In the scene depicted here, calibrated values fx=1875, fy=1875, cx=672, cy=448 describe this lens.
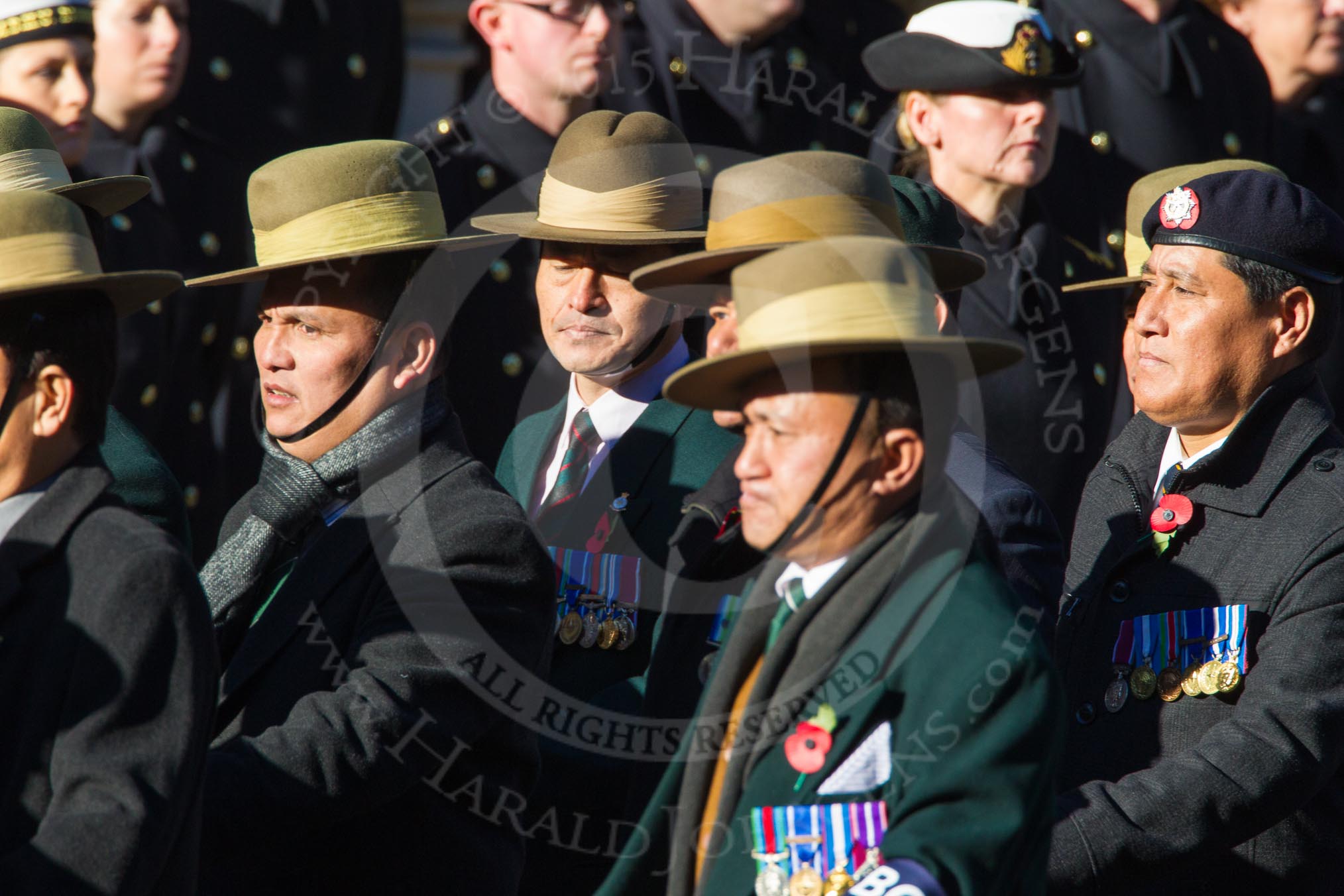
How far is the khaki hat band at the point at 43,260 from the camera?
2604mm

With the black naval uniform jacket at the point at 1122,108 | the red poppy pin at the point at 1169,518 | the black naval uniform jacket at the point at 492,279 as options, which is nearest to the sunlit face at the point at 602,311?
the red poppy pin at the point at 1169,518

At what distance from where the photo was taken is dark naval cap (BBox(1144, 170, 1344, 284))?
3.49 meters

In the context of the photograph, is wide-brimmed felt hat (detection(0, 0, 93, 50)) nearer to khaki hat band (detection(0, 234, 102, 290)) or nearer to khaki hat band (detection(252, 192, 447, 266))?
khaki hat band (detection(252, 192, 447, 266))

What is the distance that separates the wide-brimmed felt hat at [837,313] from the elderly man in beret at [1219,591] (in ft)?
2.82

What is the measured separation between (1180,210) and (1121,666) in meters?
0.88

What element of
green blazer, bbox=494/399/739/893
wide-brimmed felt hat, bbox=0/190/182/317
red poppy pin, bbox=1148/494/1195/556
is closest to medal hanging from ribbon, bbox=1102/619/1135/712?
red poppy pin, bbox=1148/494/1195/556

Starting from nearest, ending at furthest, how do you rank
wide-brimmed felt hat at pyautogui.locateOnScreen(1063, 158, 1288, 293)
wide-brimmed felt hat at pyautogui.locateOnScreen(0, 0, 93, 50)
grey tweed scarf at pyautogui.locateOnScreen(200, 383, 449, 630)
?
1. grey tweed scarf at pyautogui.locateOnScreen(200, 383, 449, 630)
2. wide-brimmed felt hat at pyautogui.locateOnScreen(1063, 158, 1288, 293)
3. wide-brimmed felt hat at pyautogui.locateOnScreen(0, 0, 93, 50)

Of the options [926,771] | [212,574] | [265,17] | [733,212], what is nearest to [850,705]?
[926,771]

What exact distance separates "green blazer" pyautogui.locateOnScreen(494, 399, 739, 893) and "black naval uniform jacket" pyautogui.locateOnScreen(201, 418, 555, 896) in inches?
13.3

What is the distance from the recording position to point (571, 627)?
3.73m

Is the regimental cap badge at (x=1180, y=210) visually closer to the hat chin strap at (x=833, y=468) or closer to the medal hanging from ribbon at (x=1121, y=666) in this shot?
the medal hanging from ribbon at (x=1121, y=666)

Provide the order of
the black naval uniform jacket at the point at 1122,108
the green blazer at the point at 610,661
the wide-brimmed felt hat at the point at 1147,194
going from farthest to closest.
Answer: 1. the black naval uniform jacket at the point at 1122,108
2. the wide-brimmed felt hat at the point at 1147,194
3. the green blazer at the point at 610,661

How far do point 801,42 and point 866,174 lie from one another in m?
3.12

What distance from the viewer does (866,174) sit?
11.1 ft
